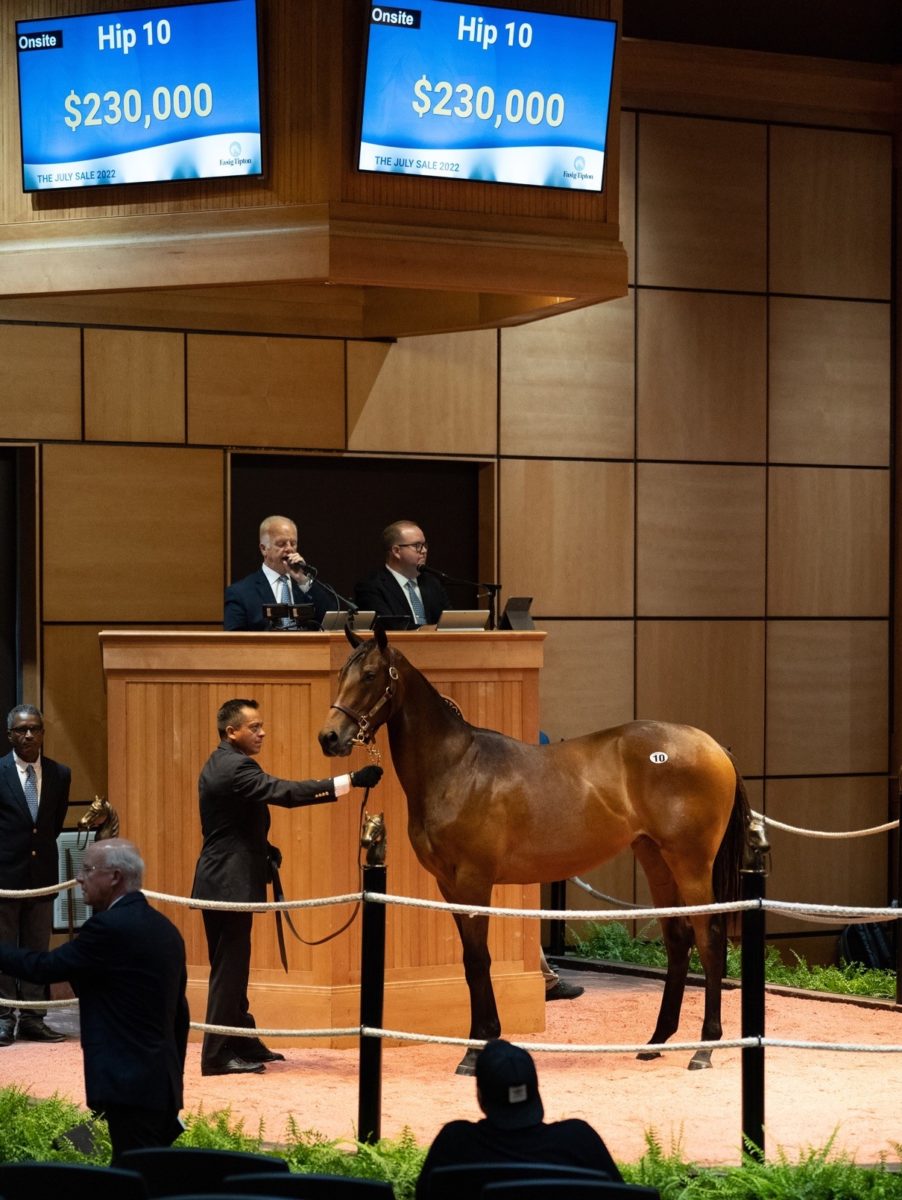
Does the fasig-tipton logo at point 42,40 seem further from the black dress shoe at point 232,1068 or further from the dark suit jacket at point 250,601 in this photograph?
the black dress shoe at point 232,1068

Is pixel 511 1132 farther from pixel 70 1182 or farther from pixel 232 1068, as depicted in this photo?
pixel 232 1068

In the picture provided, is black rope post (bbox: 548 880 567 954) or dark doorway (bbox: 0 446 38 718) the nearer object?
dark doorway (bbox: 0 446 38 718)

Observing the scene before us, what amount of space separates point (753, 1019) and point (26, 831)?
12.7 feet

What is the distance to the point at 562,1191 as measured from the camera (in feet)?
12.0

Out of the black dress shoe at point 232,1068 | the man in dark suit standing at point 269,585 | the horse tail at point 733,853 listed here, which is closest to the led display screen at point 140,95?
the man in dark suit standing at point 269,585

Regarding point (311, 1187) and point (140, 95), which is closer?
point (311, 1187)

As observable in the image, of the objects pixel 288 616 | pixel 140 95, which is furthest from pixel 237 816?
pixel 140 95

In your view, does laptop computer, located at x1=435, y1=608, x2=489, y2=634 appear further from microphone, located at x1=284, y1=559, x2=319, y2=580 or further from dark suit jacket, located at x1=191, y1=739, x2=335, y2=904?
dark suit jacket, located at x1=191, y1=739, x2=335, y2=904

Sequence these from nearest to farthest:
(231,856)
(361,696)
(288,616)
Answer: (361,696) < (231,856) < (288,616)

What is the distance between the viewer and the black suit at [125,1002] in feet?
16.3

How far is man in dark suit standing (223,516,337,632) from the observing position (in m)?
8.68

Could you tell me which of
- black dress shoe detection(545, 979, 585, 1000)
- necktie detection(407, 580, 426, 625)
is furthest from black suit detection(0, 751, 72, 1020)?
black dress shoe detection(545, 979, 585, 1000)

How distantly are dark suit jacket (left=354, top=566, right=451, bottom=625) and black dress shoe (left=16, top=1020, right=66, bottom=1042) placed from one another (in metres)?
2.43

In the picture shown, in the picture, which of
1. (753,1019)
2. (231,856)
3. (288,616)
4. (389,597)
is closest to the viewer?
(753,1019)
